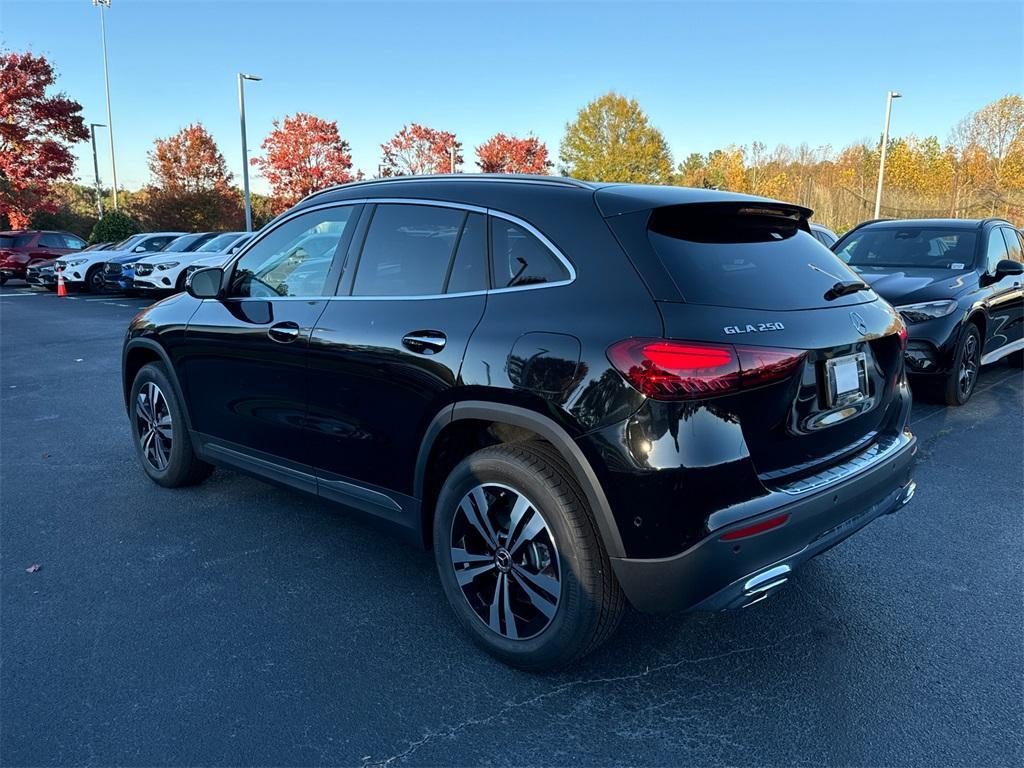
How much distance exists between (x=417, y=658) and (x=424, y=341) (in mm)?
1226

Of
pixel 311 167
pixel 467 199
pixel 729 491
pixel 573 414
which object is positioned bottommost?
pixel 729 491

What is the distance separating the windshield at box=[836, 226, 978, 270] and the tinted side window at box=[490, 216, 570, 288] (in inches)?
249

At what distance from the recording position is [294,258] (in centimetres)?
383

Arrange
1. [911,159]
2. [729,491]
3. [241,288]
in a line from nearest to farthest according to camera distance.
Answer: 1. [729,491]
2. [241,288]
3. [911,159]

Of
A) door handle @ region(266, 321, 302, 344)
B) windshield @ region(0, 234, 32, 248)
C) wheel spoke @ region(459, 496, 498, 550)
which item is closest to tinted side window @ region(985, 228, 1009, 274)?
wheel spoke @ region(459, 496, 498, 550)

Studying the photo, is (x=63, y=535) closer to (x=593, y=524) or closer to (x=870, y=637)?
(x=593, y=524)

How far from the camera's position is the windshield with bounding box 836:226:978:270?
7.56 m

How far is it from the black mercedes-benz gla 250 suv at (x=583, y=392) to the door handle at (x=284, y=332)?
0.02 meters

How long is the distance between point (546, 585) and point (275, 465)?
1.78m

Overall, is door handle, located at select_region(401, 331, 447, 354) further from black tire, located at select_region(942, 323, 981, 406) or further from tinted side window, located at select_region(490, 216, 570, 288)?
black tire, located at select_region(942, 323, 981, 406)

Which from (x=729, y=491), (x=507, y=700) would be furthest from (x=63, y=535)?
(x=729, y=491)

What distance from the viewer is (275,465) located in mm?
3807

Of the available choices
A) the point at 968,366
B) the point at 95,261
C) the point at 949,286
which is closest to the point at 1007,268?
the point at 949,286

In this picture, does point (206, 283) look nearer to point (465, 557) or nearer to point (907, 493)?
point (465, 557)
